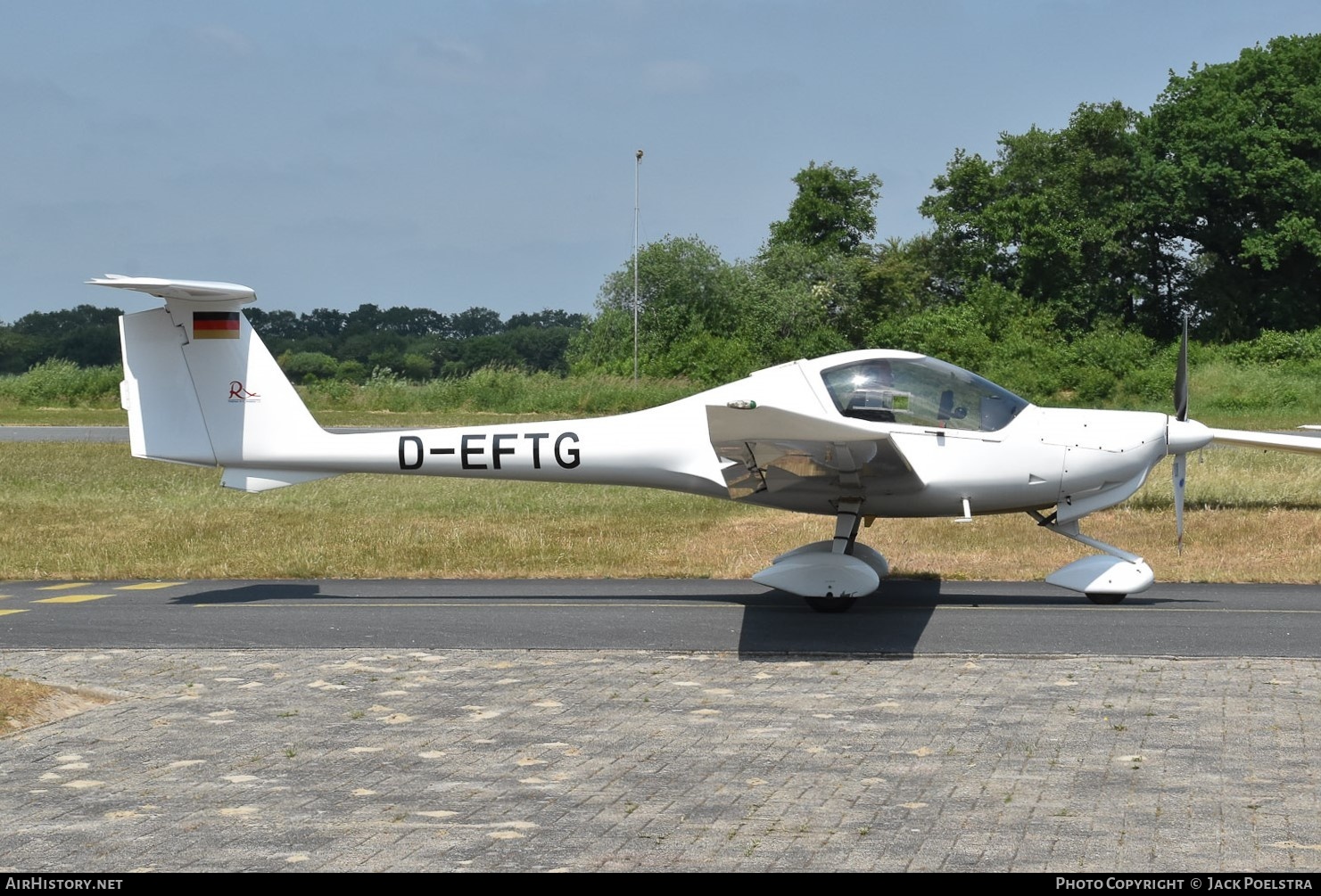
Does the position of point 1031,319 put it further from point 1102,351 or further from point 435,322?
point 435,322

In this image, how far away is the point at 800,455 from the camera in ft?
36.7

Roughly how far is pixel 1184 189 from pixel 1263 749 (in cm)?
4921

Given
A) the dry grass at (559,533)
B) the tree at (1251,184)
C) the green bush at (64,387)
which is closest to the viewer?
the dry grass at (559,533)

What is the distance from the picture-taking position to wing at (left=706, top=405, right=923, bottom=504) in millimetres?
10234

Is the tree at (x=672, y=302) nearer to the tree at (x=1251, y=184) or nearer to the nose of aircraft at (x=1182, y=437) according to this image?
the tree at (x=1251, y=184)

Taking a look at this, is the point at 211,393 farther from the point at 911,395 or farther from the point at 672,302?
the point at 672,302

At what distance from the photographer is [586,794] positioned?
6578mm

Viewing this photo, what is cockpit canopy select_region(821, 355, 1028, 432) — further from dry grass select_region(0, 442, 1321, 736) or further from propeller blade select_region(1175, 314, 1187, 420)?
dry grass select_region(0, 442, 1321, 736)

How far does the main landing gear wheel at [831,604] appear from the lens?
1208 centimetres

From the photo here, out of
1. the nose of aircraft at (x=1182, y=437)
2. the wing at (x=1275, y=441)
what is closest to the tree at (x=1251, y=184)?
the wing at (x=1275, y=441)

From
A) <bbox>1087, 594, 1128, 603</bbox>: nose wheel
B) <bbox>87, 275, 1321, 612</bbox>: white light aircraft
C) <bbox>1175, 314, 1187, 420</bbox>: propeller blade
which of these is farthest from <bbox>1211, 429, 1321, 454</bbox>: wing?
<bbox>1087, 594, 1128, 603</bbox>: nose wheel

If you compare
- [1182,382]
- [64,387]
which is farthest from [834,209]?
[1182,382]

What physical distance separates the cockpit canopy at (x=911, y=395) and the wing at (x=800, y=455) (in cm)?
26
